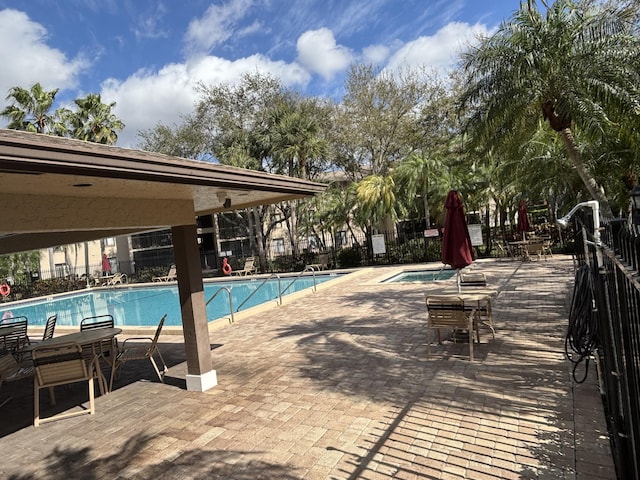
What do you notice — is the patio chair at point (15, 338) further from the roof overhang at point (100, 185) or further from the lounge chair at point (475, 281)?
the lounge chair at point (475, 281)

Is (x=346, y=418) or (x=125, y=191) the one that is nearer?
(x=346, y=418)

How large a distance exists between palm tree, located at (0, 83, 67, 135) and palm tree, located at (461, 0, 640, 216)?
75.7ft

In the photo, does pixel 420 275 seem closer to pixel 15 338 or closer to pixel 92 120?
pixel 15 338

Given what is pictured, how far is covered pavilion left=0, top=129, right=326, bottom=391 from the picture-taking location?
2.75m

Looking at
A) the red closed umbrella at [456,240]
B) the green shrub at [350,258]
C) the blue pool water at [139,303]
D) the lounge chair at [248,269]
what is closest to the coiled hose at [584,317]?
the red closed umbrella at [456,240]

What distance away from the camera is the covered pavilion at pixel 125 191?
2746mm

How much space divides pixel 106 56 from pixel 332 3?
11.3 meters

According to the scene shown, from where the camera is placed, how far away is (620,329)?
199 cm

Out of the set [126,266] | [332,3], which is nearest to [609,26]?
[332,3]

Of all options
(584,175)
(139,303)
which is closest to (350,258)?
(139,303)

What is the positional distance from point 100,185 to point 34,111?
23476mm

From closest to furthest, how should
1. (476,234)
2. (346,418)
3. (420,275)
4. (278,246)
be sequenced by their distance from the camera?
(346,418), (420,275), (476,234), (278,246)

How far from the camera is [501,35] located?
8.55 meters

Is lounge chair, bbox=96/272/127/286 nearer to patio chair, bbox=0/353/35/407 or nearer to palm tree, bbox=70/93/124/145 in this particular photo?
palm tree, bbox=70/93/124/145
